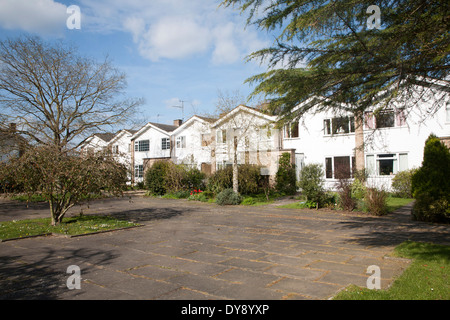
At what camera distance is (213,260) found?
6.63 meters

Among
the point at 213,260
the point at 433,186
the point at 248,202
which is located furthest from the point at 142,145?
the point at 213,260

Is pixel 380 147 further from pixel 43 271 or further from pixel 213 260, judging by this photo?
pixel 43 271

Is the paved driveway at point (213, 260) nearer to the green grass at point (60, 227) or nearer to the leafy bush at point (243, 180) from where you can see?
the green grass at point (60, 227)

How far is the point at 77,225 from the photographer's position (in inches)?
429

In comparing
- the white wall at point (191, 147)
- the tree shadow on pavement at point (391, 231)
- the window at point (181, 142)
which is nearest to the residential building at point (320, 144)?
the white wall at point (191, 147)

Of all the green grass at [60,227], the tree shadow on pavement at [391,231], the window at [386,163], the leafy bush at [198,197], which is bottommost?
the tree shadow on pavement at [391,231]

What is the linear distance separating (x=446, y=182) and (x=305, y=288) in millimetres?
8854

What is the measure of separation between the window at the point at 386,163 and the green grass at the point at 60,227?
54.0ft

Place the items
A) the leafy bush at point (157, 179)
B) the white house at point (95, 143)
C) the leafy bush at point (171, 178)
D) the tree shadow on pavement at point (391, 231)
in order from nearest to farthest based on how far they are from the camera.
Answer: the tree shadow on pavement at point (391, 231) → the white house at point (95, 143) → the leafy bush at point (171, 178) → the leafy bush at point (157, 179)

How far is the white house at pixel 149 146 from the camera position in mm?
35666

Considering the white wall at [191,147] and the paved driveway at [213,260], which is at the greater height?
the white wall at [191,147]

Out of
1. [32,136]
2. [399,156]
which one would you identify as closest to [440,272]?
[399,156]

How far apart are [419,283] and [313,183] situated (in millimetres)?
10353
